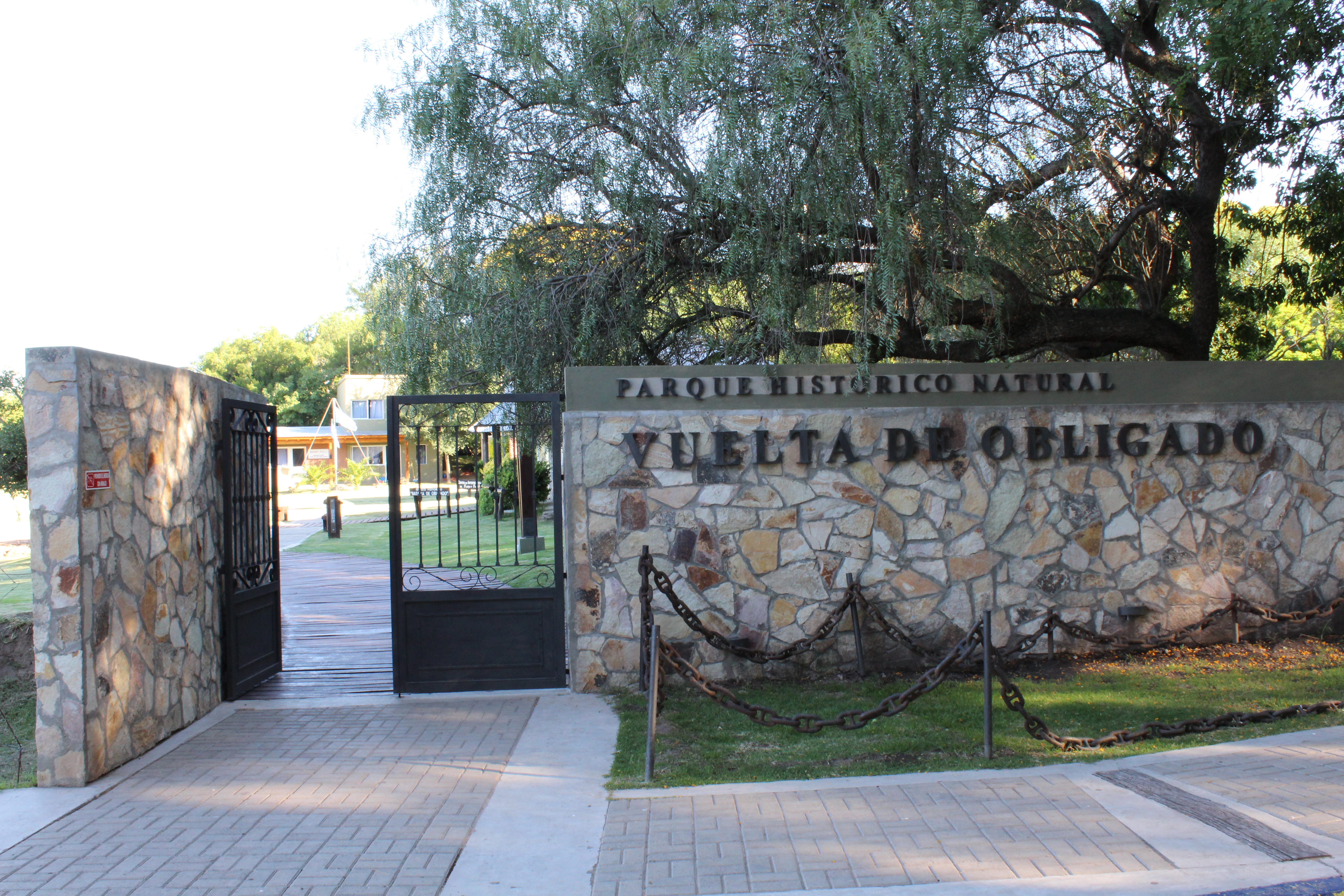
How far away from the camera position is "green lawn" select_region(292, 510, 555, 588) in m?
13.4

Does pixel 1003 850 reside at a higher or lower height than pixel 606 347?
lower

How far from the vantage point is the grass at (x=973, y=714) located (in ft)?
16.9

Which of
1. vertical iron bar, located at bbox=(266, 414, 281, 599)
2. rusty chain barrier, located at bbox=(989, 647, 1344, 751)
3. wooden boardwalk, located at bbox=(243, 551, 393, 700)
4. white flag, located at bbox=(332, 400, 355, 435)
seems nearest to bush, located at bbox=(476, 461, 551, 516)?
wooden boardwalk, located at bbox=(243, 551, 393, 700)

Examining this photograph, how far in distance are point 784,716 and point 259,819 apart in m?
2.80

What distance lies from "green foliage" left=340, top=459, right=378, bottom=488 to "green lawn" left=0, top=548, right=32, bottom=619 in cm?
2724

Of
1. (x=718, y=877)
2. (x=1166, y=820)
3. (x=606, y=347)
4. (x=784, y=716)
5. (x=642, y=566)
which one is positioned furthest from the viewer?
(x=606, y=347)

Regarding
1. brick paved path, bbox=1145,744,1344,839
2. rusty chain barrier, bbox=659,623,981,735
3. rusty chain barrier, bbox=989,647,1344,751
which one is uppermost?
rusty chain barrier, bbox=659,623,981,735

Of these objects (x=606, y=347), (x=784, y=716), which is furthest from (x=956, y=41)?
(x=784, y=716)

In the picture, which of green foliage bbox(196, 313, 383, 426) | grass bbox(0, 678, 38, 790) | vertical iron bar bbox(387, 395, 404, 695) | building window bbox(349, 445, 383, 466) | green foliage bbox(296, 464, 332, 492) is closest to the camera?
grass bbox(0, 678, 38, 790)

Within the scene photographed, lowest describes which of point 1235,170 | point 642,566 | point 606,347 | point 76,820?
point 76,820

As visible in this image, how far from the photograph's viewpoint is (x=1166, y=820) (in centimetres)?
416

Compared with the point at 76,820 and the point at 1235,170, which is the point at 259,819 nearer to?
the point at 76,820

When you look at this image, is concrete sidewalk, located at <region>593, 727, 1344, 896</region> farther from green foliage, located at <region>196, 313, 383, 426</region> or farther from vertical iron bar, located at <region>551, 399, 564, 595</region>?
green foliage, located at <region>196, 313, 383, 426</region>

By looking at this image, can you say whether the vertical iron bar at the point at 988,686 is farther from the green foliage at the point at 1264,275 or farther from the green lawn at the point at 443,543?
the green foliage at the point at 1264,275
